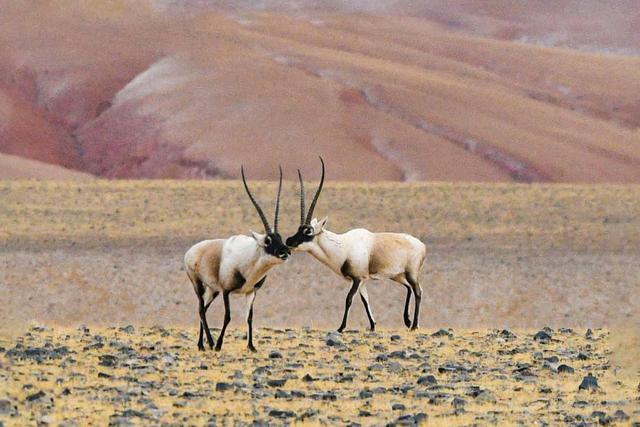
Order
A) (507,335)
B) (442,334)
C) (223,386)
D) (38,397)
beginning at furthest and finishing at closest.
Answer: (507,335)
(442,334)
(223,386)
(38,397)

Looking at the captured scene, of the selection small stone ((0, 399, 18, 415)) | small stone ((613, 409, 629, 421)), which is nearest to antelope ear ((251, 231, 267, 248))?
small stone ((0, 399, 18, 415))

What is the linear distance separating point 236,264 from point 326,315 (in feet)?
35.2

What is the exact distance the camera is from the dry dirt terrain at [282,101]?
67.3 metres

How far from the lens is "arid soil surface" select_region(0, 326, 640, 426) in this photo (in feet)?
38.7

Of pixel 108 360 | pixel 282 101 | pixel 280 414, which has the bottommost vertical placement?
pixel 282 101

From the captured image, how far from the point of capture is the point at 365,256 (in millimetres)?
19125

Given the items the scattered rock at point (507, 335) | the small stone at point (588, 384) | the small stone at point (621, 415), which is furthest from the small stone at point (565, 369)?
the scattered rock at point (507, 335)

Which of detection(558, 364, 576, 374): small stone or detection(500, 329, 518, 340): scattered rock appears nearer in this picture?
detection(558, 364, 576, 374): small stone

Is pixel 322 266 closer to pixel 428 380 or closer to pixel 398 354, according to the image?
pixel 398 354

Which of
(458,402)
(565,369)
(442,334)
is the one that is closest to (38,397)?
(458,402)

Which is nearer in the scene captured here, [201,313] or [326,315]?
[201,313]

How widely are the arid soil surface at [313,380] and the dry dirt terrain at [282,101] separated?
45277mm

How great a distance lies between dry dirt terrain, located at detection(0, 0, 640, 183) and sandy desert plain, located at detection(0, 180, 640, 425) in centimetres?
2546

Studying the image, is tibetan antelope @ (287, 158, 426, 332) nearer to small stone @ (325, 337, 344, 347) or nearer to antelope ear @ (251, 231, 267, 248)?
A: small stone @ (325, 337, 344, 347)
